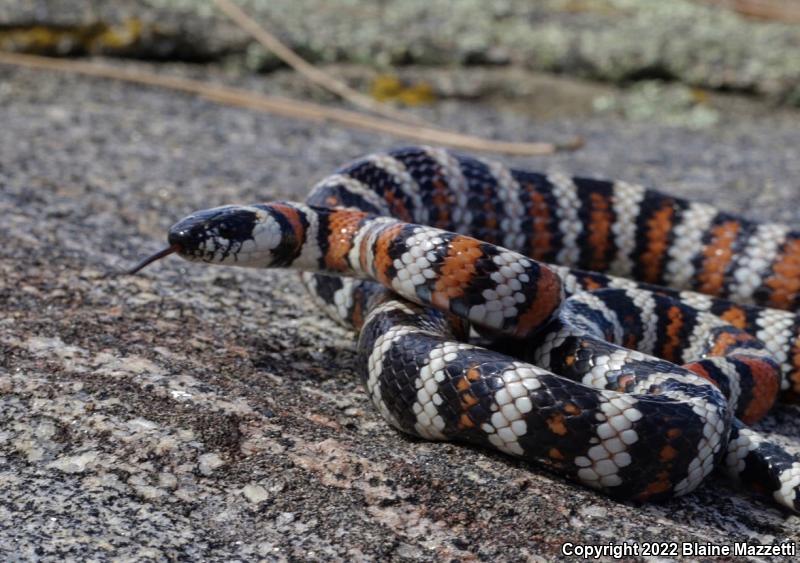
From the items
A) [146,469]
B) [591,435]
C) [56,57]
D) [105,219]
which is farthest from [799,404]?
[56,57]

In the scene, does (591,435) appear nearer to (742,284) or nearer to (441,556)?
(441,556)

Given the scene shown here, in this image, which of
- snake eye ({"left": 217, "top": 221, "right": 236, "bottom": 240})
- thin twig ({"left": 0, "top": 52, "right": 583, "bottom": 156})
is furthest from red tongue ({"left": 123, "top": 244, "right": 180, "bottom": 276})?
thin twig ({"left": 0, "top": 52, "right": 583, "bottom": 156})

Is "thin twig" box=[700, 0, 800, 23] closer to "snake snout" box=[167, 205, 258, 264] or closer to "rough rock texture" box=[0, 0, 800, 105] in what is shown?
"rough rock texture" box=[0, 0, 800, 105]

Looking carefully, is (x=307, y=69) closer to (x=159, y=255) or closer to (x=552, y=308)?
(x=159, y=255)

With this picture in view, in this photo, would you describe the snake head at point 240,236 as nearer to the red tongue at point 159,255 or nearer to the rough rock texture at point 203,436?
the red tongue at point 159,255

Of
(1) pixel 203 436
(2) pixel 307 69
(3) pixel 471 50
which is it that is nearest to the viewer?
(1) pixel 203 436

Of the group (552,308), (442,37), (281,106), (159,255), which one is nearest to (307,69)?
(281,106)
